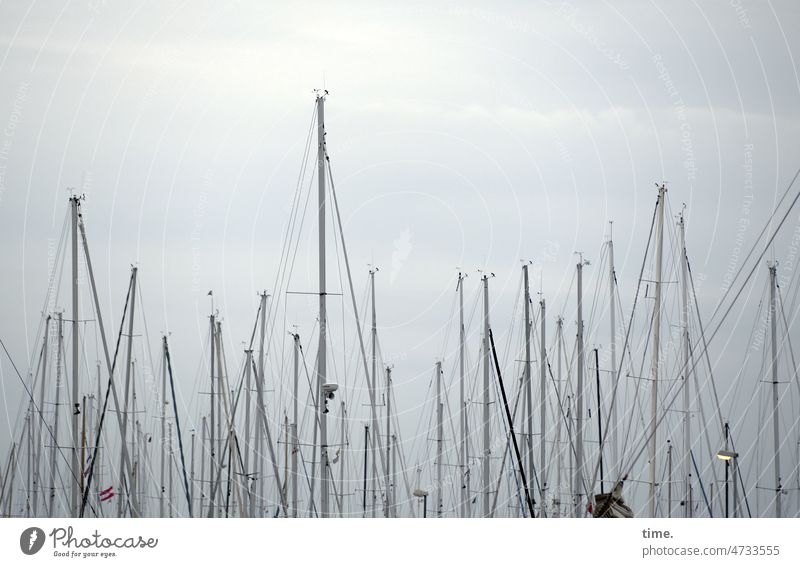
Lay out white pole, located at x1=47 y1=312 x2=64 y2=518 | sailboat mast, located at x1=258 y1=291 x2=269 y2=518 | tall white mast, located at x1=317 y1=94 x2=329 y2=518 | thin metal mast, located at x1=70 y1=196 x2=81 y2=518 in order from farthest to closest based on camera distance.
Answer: sailboat mast, located at x1=258 y1=291 x2=269 y2=518
white pole, located at x1=47 y1=312 x2=64 y2=518
thin metal mast, located at x1=70 y1=196 x2=81 y2=518
tall white mast, located at x1=317 y1=94 x2=329 y2=518

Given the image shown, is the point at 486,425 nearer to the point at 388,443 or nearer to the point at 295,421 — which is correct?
the point at 388,443

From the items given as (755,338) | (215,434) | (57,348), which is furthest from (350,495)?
(755,338)

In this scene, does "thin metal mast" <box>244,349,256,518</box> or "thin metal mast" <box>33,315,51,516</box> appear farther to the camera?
"thin metal mast" <box>244,349,256,518</box>

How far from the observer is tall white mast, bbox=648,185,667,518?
1472cm

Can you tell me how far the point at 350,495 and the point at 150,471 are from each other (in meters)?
4.40

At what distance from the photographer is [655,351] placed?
15156 mm

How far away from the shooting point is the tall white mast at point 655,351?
48.3 ft

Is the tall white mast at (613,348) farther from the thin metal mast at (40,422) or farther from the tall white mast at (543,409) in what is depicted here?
the thin metal mast at (40,422)

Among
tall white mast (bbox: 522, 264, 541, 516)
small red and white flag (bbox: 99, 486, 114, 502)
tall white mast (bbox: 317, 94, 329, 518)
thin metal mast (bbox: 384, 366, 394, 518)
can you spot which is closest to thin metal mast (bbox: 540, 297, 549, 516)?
tall white mast (bbox: 522, 264, 541, 516)

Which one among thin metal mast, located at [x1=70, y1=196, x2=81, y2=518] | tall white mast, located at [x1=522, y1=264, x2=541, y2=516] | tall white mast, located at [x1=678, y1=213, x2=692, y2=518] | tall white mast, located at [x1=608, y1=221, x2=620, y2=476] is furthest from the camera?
tall white mast, located at [x1=522, y1=264, x2=541, y2=516]

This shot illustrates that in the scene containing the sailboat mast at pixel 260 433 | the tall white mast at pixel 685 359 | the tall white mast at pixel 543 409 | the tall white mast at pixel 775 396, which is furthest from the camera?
the tall white mast at pixel 543 409

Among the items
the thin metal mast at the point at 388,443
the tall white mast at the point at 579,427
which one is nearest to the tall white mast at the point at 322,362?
the thin metal mast at the point at 388,443

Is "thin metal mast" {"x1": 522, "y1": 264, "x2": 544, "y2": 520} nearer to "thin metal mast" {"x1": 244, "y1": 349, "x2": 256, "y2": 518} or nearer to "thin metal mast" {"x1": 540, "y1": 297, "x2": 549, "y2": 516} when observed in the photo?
"thin metal mast" {"x1": 540, "y1": 297, "x2": 549, "y2": 516}
